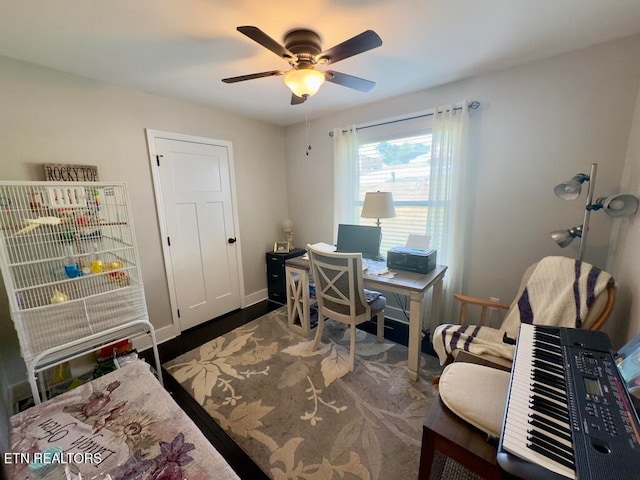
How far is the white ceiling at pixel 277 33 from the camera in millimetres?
1292

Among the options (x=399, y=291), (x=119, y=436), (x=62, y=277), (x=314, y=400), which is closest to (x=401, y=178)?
(x=399, y=291)

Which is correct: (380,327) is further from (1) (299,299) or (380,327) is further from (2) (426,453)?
(2) (426,453)

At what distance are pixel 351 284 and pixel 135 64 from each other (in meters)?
2.23

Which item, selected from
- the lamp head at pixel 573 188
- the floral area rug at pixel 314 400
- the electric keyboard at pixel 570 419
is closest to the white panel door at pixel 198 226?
the floral area rug at pixel 314 400

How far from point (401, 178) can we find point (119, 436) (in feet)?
9.01

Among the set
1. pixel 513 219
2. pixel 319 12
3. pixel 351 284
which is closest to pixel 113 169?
pixel 319 12

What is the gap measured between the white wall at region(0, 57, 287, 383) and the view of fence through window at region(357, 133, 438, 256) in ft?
4.61

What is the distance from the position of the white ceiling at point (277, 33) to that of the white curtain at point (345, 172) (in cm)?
80

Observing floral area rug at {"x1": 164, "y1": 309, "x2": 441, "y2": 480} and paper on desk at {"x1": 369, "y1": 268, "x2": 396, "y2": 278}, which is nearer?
floral area rug at {"x1": 164, "y1": 309, "x2": 441, "y2": 480}

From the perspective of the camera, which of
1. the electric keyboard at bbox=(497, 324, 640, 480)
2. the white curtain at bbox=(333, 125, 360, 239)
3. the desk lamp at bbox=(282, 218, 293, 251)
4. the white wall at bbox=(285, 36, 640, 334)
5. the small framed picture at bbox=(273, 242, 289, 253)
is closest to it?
the electric keyboard at bbox=(497, 324, 640, 480)

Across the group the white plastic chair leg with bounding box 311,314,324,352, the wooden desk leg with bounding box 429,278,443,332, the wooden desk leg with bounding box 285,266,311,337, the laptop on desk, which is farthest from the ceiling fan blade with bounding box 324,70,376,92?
the white plastic chair leg with bounding box 311,314,324,352

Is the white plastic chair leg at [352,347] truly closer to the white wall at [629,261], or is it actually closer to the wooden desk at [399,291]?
the wooden desk at [399,291]

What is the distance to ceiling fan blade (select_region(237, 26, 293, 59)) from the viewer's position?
113 cm

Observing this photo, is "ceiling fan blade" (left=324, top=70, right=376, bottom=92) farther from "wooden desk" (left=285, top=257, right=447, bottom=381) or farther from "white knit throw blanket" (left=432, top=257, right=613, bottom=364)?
"white knit throw blanket" (left=432, top=257, right=613, bottom=364)
